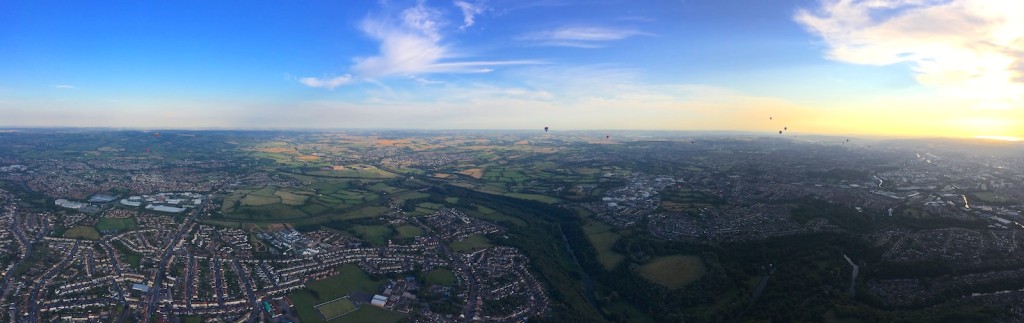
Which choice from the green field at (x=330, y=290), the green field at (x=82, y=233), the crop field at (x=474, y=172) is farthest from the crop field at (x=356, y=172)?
the green field at (x=330, y=290)

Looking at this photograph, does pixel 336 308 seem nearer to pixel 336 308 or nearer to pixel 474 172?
pixel 336 308

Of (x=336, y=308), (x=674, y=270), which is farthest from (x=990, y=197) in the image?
(x=336, y=308)

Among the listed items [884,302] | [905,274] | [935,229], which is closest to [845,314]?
[884,302]

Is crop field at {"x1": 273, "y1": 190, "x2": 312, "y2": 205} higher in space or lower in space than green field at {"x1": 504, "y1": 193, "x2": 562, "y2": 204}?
higher

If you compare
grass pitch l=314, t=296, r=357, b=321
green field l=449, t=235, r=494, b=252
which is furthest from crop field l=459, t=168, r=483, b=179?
grass pitch l=314, t=296, r=357, b=321

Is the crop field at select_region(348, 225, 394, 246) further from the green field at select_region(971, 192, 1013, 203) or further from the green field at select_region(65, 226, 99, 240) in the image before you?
the green field at select_region(971, 192, 1013, 203)

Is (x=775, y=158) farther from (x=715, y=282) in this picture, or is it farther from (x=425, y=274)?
(x=425, y=274)

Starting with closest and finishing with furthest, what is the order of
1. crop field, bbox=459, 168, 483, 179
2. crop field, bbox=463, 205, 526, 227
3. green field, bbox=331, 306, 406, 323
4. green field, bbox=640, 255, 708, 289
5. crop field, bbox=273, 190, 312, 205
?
green field, bbox=331, 306, 406, 323
green field, bbox=640, 255, 708, 289
crop field, bbox=463, 205, 526, 227
crop field, bbox=273, 190, 312, 205
crop field, bbox=459, 168, 483, 179
